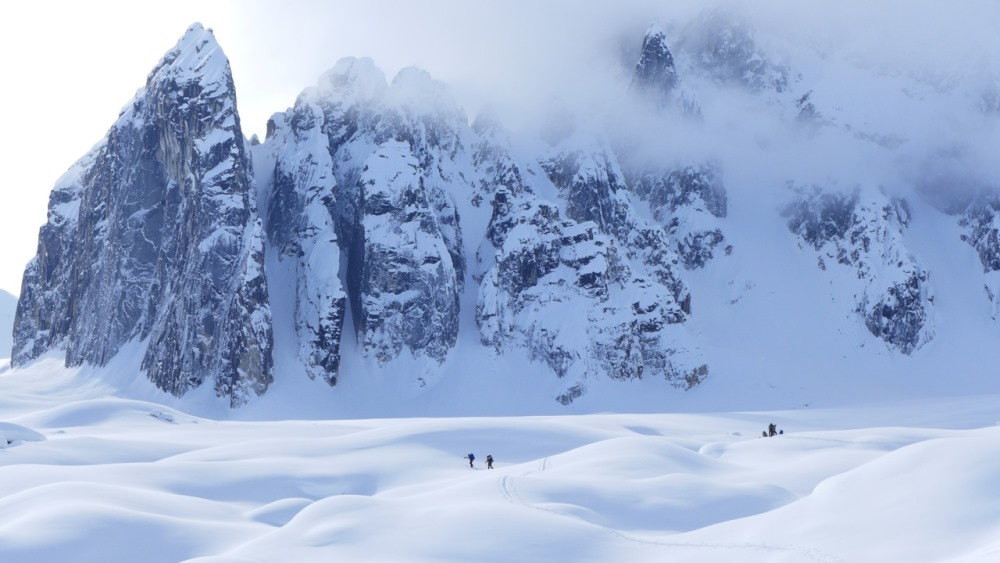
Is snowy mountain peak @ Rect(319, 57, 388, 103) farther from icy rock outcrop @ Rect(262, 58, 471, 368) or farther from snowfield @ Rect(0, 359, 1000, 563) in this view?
snowfield @ Rect(0, 359, 1000, 563)

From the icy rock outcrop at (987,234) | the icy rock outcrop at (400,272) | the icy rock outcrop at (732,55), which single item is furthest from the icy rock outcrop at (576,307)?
the icy rock outcrop at (732,55)

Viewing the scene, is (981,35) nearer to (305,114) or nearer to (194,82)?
(305,114)

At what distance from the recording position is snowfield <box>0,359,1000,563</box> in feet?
88.2

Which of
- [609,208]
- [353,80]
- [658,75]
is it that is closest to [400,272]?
[609,208]

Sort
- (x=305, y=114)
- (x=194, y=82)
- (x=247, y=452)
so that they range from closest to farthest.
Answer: (x=247, y=452) < (x=194, y=82) < (x=305, y=114)

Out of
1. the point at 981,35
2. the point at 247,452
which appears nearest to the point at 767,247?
the point at 981,35

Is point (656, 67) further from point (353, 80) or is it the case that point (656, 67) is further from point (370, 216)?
point (370, 216)

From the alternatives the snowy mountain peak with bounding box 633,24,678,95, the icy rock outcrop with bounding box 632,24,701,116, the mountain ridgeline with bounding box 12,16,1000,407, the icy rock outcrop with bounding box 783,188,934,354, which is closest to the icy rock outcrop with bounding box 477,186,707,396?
the mountain ridgeline with bounding box 12,16,1000,407

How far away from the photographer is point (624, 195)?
433ft

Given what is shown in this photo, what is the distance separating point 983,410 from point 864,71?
79.3m

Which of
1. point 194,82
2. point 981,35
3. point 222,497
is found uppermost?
point 981,35

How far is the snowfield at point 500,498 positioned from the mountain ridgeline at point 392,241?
4991 centimetres

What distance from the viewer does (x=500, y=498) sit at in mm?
35156

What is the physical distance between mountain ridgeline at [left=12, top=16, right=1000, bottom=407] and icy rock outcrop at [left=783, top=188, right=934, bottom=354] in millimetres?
276
